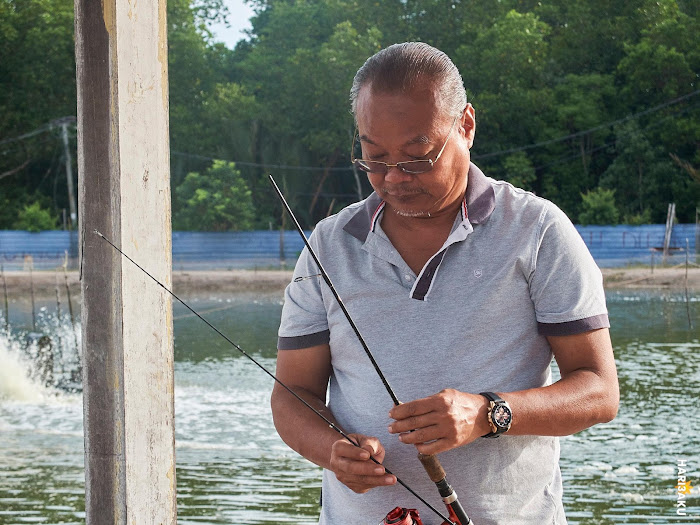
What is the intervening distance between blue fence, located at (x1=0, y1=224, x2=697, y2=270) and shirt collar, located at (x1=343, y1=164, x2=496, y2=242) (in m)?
27.7

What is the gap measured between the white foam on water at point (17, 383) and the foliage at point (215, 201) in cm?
2100

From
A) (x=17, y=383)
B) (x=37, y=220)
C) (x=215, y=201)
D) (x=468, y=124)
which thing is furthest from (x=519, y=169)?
(x=468, y=124)

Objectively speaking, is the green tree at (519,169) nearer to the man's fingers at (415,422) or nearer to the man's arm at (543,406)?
the man's arm at (543,406)

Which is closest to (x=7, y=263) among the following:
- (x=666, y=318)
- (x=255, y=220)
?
(x=255, y=220)

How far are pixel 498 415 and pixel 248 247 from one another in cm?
3237

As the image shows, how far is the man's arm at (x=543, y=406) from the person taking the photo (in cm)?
144

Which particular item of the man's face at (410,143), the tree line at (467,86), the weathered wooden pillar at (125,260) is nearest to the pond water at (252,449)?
the weathered wooden pillar at (125,260)

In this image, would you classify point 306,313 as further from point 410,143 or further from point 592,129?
point 592,129

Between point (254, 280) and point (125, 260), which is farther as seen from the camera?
point (254, 280)

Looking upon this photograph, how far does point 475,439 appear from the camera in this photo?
1582 millimetres

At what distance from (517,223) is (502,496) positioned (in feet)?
1.37

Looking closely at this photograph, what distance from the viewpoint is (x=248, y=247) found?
3366cm

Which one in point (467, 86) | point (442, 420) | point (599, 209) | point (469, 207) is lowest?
point (599, 209)

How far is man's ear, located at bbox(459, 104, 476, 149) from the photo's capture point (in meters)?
1.66
